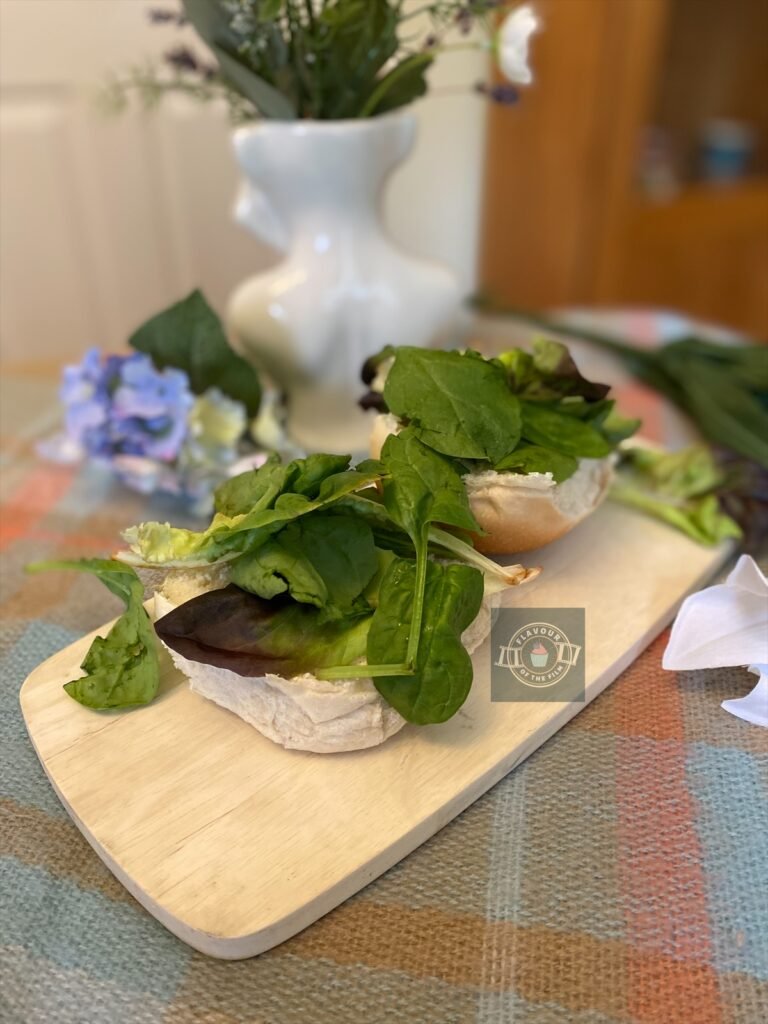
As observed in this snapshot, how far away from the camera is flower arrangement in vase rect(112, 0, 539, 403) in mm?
625

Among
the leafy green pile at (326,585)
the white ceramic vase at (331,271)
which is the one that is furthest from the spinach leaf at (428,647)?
the white ceramic vase at (331,271)

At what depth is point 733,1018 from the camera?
340 millimetres

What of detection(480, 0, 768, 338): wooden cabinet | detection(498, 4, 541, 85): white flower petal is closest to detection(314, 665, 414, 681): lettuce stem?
detection(498, 4, 541, 85): white flower petal

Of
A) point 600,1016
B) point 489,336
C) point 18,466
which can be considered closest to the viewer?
point 600,1016

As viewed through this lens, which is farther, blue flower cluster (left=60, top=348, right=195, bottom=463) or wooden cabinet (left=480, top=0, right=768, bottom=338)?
wooden cabinet (left=480, top=0, right=768, bottom=338)

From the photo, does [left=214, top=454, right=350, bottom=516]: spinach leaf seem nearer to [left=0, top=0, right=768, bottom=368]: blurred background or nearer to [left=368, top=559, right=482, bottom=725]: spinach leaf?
[left=368, top=559, right=482, bottom=725]: spinach leaf

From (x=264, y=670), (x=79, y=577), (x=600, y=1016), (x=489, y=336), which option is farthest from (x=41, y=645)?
(x=489, y=336)

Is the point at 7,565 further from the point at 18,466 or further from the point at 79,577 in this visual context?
the point at 18,466

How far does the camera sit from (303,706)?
0.40 meters

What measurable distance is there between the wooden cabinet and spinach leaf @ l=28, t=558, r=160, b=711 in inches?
51.1

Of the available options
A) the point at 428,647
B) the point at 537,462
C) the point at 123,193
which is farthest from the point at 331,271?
the point at 123,193

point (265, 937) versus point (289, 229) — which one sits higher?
point (289, 229)

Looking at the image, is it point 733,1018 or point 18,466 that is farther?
point 18,466

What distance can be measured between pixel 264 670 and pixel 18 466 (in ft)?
1.53
